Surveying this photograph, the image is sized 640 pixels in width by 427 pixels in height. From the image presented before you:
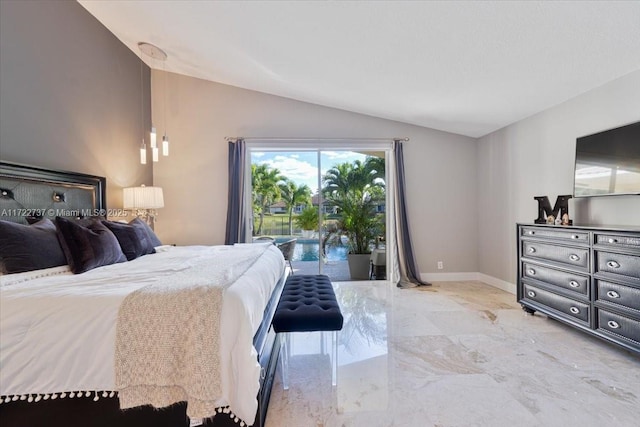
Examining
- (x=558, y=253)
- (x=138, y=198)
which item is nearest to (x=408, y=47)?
(x=558, y=253)

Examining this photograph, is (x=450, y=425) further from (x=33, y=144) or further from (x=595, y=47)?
(x=33, y=144)

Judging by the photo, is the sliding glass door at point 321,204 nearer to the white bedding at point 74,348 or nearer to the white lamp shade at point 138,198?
the white lamp shade at point 138,198

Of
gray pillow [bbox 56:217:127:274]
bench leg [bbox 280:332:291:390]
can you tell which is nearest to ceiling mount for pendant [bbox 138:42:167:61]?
gray pillow [bbox 56:217:127:274]

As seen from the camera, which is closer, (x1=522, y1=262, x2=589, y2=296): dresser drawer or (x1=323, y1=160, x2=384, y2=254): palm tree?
(x1=522, y1=262, x2=589, y2=296): dresser drawer

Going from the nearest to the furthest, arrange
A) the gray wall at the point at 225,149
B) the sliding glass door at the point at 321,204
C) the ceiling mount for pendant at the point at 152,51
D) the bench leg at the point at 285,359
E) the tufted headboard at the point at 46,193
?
1. the bench leg at the point at 285,359
2. the tufted headboard at the point at 46,193
3. the ceiling mount for pendant at the point at 152,51
4. the gray wall at the point at 225,149
5. the sliding glass door at the point at 321,204

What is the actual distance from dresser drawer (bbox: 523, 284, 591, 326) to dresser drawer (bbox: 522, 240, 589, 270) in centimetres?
34

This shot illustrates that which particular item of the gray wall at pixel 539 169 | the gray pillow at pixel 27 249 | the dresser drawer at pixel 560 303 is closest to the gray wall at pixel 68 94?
the gray pillow at pixel 27 249

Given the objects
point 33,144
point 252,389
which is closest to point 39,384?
point 252,389

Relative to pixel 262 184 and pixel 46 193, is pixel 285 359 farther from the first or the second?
pixel 262 184

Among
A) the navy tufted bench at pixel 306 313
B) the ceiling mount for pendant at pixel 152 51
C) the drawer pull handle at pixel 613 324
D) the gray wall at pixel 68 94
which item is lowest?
the drawer pull handle at pixel 613 324

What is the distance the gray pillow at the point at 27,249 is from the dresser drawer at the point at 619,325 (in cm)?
429

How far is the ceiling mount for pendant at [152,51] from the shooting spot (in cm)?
391

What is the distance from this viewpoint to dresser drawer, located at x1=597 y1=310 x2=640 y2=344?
2.30 m

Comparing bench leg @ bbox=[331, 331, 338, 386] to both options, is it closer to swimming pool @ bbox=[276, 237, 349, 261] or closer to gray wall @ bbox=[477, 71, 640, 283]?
swimming pool @ bbox=[276, 237, 349, 261]
